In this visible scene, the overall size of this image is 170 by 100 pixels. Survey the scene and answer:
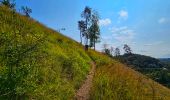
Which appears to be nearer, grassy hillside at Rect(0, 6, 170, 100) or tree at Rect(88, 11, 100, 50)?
grassy hillside at Rect(0, 6, 170, 100)

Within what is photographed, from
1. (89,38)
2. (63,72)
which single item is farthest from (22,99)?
(89,38)

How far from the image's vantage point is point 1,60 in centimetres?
966

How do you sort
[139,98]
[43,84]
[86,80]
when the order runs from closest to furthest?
1. [43,84]
2. [139,98]
3. [86,80]

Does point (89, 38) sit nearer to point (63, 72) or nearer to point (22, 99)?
point (63, 72)

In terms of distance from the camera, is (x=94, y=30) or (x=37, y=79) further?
(x=94, y=30)

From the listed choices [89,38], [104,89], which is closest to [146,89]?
[104,89]

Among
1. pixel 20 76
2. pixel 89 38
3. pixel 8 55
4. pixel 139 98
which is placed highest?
pixel 89 38

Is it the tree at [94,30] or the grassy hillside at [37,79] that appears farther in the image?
the tree at [94,30]

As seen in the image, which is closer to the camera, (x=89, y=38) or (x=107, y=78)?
(x=107, y=78)

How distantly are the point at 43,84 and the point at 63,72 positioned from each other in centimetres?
450

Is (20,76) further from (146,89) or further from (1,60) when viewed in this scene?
(146,89)

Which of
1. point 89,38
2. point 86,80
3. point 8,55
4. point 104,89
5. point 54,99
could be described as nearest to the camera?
point 8,55

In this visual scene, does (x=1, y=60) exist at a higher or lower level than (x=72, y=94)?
higher

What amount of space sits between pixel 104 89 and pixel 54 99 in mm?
3532
